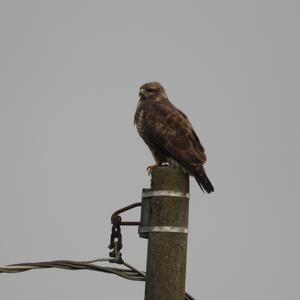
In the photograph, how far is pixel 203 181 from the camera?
699cm

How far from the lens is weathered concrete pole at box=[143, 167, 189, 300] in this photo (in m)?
4.76

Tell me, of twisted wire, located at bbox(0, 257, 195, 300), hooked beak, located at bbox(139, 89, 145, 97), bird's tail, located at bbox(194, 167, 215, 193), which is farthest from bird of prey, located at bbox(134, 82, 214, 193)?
twisted wire, located at bbox(0, 257, 195, 300)

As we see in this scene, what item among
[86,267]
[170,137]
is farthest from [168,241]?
[170,137]

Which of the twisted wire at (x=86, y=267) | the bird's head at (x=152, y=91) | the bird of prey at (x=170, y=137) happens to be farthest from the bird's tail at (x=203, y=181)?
the bird's head at (x=152, y=91)

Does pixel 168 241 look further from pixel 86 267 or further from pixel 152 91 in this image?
pixel 152 91

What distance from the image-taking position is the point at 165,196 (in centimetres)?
484

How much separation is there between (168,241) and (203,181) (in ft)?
7.50

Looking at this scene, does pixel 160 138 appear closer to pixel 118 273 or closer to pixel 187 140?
pixel 187 140

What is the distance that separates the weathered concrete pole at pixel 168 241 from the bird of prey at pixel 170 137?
1983 mm

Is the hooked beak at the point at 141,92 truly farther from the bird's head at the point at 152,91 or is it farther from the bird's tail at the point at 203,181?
the bird's tail at the point at 203,181

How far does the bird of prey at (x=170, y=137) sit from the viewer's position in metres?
7.13

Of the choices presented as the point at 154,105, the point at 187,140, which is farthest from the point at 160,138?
the point at 154,105

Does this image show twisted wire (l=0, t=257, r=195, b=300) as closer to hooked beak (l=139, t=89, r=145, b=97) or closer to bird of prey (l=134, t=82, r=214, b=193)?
bird of prey (l=134, t=82, r=214, b=193)

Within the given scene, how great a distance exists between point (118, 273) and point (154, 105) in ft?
15.1
